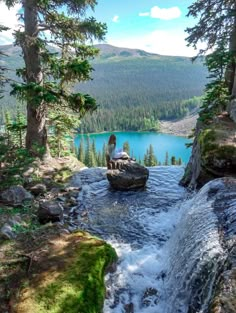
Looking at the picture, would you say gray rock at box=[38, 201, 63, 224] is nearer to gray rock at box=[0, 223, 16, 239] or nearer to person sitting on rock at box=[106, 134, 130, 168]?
gray rock at box=[0, 223, 16, 239]

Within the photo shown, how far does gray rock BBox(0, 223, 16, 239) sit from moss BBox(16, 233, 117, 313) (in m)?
1.48

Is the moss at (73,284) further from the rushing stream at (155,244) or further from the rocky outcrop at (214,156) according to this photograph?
the rocky outcrop at (214,156)

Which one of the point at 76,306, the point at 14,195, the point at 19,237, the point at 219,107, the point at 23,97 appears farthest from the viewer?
the point at 219,107

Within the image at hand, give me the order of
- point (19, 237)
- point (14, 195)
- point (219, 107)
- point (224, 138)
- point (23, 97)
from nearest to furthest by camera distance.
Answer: point (19, 237)
point (14, 195)
point (224, 138)
point (23, 97)
point (219, 107)

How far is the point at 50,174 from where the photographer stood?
13.2 metres

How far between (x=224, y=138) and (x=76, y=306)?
26.1 feet

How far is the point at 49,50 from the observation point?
13641 mm

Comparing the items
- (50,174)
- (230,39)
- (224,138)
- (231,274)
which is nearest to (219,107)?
(230,39)

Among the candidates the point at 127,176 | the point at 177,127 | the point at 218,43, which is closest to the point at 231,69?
the point at 218,43

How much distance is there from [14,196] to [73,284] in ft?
17.0

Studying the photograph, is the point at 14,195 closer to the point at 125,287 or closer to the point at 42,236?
the point at 42,236

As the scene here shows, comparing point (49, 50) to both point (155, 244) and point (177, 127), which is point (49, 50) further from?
point (177, 127)

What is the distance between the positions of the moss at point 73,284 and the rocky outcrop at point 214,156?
500 cm

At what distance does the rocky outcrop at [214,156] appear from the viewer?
9.59 metres
